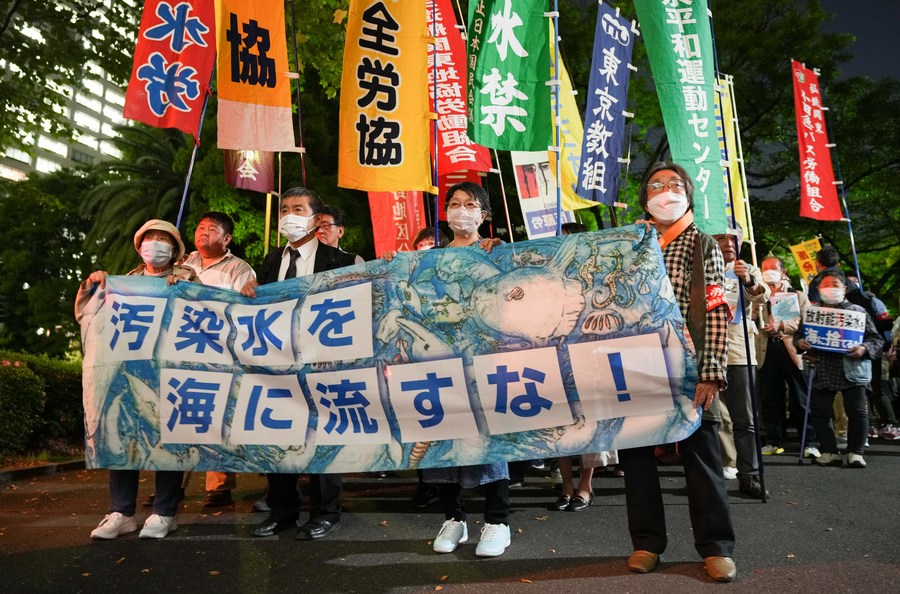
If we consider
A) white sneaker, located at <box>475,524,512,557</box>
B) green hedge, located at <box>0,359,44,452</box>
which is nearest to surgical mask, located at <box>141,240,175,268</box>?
white sneaker, located at <box>475,524,512,557</box>

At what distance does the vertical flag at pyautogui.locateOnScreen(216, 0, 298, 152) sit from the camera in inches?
254

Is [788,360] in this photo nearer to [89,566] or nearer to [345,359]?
[345,359]

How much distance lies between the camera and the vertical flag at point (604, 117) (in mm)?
8102

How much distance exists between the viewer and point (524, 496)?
612 centimetres

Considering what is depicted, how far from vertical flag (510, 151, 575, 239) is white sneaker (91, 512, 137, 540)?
6.32m

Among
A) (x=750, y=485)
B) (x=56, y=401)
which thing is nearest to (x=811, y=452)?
(x=750, y=485)

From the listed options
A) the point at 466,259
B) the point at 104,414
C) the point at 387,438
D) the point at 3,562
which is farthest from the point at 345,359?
the point at 3,562

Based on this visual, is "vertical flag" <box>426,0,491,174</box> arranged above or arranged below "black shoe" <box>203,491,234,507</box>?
above

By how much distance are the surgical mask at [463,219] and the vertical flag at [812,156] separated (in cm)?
862

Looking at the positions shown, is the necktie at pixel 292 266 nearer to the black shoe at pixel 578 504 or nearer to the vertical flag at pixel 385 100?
the vertical flag at pixel 385 100

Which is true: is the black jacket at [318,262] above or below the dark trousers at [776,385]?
above

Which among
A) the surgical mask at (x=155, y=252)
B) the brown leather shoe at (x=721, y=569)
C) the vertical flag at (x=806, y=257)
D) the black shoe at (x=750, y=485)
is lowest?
the black shoe at (x=750, y=485)

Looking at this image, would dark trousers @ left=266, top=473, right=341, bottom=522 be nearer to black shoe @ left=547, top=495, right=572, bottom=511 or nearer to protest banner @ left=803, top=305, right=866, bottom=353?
black shoe @ left=547, top=495, right=572, bottom=511

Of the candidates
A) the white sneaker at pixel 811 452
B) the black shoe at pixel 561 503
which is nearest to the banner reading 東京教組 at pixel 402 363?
the black shoe at pixel 561 503
